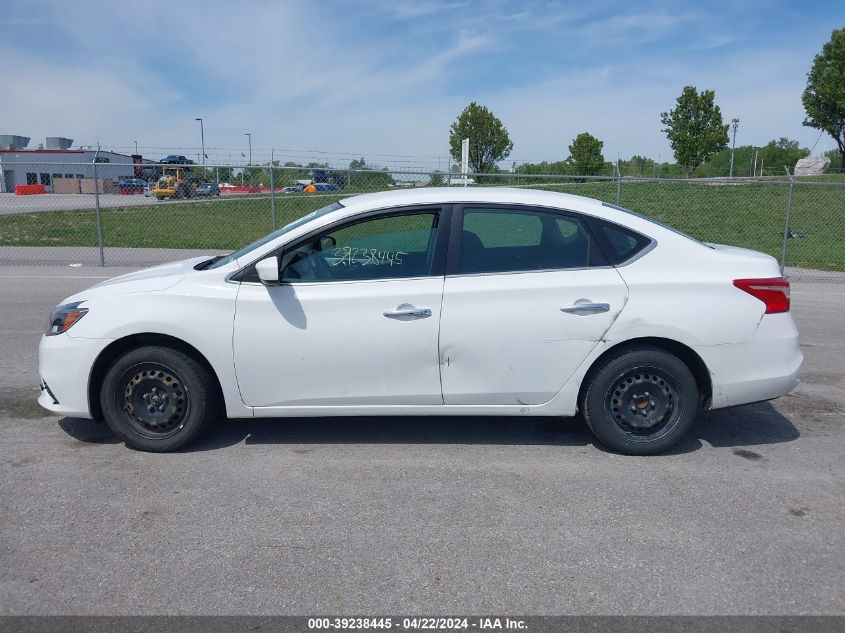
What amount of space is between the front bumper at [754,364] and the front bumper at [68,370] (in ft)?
12.4

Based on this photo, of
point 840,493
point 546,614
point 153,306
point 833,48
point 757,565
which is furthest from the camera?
point 833,48

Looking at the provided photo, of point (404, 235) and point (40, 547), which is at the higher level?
point (404, 235)

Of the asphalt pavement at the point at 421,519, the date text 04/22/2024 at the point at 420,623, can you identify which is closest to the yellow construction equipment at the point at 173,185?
the asphalt pavement at the point at 421,519

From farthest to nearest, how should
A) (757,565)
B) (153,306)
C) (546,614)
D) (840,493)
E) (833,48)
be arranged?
1. (833,48)
2. (153,306)
3. (840,493)
4. (757,565)
5. (546,614)

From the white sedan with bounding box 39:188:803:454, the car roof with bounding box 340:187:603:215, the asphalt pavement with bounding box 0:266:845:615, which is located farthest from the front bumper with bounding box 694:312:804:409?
the car roof with bounding box 340:187:603:215

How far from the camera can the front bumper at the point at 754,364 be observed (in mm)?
4578

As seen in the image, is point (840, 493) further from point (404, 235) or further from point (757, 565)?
A: point (404, 235)

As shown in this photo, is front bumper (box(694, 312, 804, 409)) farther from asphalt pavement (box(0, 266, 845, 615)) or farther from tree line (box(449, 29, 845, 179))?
tree line (box(449, 29, 845, 179))

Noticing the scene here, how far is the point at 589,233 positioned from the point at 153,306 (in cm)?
279

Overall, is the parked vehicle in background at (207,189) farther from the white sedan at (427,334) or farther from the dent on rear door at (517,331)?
the dent on rear door at (517,331)

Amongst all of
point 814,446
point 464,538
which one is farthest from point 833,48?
point 464,538

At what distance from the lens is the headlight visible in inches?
180

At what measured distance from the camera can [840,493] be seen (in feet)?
13.6

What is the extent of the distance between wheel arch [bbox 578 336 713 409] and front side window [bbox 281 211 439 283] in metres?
1.22
